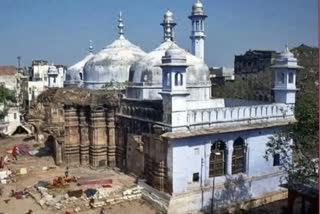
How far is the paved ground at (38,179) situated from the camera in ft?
48.5

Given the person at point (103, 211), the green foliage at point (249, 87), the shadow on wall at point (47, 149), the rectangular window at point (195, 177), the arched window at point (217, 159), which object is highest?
the green foliage at point (249, 87)

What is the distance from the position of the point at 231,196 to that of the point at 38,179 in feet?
30.1

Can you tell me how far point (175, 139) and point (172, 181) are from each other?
5.14ft

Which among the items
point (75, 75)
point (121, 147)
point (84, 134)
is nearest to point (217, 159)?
point (121, 147)

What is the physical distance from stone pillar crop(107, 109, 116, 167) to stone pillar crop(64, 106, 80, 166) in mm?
1749

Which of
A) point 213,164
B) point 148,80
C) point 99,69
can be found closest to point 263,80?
point 99,69

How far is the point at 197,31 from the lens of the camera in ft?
86.9

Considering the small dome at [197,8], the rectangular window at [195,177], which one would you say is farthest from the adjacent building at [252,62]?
the rectangular window at [195,177]

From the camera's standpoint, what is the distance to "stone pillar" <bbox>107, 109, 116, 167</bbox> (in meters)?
20.1

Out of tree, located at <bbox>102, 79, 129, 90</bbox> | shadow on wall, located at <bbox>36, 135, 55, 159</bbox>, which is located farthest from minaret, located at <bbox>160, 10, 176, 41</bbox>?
shadow on wall, located at <bbox>36, 135, 55, 159</bbox>

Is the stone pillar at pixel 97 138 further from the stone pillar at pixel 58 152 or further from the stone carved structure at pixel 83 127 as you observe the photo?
the stone pillar at pixel 58 152

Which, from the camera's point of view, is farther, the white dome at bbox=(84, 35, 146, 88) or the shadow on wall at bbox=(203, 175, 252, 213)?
the white dome at bbox=(84, 35, 146, 88)

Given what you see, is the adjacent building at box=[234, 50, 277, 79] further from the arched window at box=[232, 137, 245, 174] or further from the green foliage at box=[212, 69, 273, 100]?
the arched window at box=[232, 137, 245, 174]

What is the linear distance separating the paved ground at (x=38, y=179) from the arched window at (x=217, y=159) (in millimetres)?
2858
